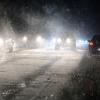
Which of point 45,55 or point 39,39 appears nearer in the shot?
point 45,55

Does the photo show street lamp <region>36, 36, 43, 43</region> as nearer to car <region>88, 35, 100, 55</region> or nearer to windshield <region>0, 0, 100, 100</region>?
windshield <region>0, 0, 100, 100</region>

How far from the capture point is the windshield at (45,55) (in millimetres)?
10188

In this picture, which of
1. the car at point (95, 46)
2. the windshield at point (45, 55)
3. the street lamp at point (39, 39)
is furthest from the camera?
the street lamp at point (39, 39)

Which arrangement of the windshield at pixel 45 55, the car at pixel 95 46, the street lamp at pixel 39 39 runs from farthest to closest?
the street lamp at pixel 39 39 < the car at pixel 95 46 < the windshield at pixel 45 55

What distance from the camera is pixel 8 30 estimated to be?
68.1 meters

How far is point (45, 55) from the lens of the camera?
3003 cm

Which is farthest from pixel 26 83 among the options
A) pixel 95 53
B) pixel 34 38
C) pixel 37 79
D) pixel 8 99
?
pixel 34 38

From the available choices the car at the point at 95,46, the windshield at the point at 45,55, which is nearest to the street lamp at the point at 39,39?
the windshield at the point at 45,55

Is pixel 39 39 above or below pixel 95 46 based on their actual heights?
above

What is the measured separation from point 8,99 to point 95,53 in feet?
52.5

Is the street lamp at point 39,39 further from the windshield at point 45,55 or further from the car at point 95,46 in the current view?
the car at point 95,46

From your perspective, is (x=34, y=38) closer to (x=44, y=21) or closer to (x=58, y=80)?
(x=44, y=21)

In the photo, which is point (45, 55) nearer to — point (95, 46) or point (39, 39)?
point (95, 46)

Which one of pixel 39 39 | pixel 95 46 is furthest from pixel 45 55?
pixel 39 39
